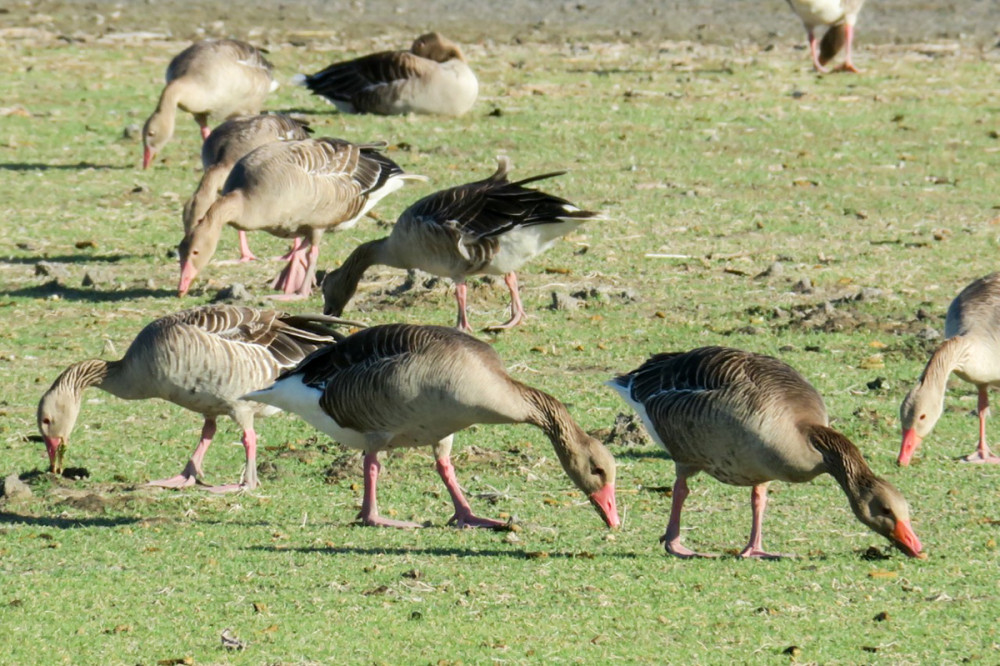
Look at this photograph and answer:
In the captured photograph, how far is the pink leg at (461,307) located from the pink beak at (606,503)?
12.8 feet

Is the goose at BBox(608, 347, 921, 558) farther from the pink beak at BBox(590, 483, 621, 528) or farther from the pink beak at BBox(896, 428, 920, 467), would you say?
the pink beak at BBox(896, 428, 920, 467)

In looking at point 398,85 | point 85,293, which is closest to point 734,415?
point 85,293

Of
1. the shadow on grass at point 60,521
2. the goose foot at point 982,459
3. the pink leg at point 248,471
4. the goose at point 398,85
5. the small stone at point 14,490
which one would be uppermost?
the goose at point 398,85

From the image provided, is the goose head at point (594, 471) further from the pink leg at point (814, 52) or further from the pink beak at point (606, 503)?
the pink leg at point (814, 52)

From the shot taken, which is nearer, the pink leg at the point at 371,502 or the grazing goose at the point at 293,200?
the pink leg at the point at 371,502

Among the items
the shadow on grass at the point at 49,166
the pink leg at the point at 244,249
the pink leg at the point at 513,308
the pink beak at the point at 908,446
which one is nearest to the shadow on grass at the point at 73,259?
the pink leg at the point at 244,249

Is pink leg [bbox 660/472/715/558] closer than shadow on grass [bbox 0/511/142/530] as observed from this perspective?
Yes

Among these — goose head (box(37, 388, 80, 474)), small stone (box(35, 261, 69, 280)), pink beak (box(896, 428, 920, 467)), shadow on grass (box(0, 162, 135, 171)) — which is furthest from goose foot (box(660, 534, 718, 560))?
shadow on grass (box(0, 162, 135, 171))

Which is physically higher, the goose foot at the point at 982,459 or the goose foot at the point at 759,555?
the goose foot at the point at 982,459

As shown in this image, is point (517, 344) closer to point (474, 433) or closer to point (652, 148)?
point (474, 433)

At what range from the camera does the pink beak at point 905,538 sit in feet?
20.3

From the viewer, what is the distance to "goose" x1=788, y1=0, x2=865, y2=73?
20.2 metres

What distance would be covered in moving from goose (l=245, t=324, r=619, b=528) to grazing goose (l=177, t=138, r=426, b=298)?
4114mm

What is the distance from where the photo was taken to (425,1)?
2562 centimetres
